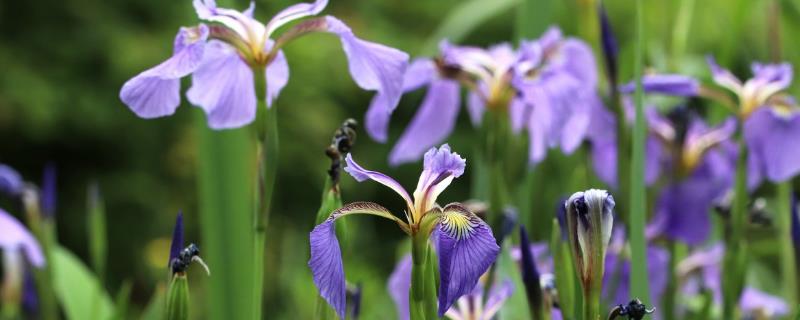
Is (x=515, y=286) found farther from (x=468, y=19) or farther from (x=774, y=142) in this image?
(x=468, y=19)

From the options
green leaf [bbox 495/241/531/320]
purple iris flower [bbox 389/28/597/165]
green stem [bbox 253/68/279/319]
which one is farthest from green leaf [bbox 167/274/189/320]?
purple iris flower [bbox 389/28/597/165]

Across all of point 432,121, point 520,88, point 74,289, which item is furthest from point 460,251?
point 74,289

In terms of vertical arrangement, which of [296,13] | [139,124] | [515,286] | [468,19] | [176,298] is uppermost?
[139,124]

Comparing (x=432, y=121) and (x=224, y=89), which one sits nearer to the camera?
(x=224, y=89)

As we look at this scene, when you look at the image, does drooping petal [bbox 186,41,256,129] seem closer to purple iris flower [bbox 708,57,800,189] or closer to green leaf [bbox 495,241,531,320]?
green leaf [bbox 495,241,531,320]

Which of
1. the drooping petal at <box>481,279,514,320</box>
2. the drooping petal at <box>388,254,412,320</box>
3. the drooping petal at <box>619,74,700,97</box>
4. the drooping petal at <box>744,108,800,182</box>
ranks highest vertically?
the drooping petal at <box>619,74,700,97</box>

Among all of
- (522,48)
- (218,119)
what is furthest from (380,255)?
(218,119)
